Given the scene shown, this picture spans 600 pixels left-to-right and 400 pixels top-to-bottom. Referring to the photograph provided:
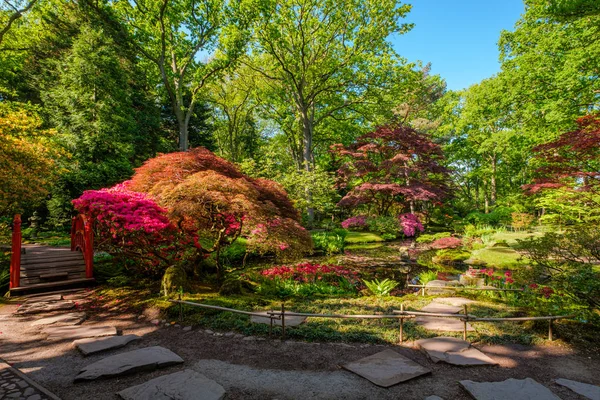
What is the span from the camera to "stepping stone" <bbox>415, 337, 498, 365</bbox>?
4180 mm

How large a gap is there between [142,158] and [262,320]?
20.1 m

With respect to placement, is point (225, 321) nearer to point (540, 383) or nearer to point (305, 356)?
point (305, 356)

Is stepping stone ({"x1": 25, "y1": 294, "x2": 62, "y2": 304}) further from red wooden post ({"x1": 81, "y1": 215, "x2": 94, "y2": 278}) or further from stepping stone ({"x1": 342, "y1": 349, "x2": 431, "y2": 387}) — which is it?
stepping stone ({"x1": 342, "y1": 349, "x2": 431, "y2": 387})

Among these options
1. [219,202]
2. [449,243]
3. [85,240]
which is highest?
[219,202]

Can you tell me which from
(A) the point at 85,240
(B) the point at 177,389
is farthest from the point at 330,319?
(A) the point at 85,240

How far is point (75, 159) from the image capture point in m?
16.3

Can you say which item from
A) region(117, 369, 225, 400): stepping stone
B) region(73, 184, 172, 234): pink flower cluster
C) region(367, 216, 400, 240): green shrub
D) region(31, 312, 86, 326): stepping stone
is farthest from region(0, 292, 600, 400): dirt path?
region(367, 216, 400, 240): green shrub

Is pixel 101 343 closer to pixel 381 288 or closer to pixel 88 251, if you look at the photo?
pixel 88 251

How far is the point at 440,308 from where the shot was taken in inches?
269

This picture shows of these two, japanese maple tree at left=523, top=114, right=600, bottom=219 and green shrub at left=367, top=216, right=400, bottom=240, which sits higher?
japanese maple tree at left=523, top=114, right=600, bottom=219

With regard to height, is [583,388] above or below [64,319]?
above

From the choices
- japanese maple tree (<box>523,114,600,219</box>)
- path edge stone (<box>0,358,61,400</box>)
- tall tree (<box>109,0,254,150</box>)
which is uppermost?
tall tree (<box>109,0,254,150</box>)

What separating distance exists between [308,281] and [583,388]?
21.4 feet

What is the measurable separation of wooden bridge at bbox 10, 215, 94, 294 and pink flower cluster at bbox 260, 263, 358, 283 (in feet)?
17.8
